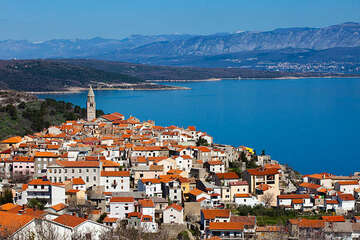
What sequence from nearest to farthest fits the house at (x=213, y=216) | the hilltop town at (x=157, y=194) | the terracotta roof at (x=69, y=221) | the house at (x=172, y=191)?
the terracotta roof at (x=69, y=221)
the hilltop town at (x=157, y=194)
the house at (x=213, y=216)
the house at (x=172, y=191)

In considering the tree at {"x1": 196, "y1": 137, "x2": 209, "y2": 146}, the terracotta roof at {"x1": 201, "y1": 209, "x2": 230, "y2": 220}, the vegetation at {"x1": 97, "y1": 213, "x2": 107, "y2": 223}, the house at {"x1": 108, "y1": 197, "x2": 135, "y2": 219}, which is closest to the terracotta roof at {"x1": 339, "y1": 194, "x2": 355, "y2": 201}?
the terracotta roof at {"x1": 201, "y1": 209, "x2": 230, "y2": 220}

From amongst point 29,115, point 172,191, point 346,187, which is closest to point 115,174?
point 172,191

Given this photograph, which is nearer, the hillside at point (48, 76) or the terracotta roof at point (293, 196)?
the terracotta roof at point (293, 196)

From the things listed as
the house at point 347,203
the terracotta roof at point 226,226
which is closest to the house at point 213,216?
the terracotta roof at point 226,226

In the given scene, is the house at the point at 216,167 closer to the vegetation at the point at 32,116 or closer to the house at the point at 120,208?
the house at the point at 120,208

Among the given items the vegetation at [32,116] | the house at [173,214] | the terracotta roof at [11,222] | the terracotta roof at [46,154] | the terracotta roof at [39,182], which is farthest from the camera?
the vegetation at [32,116]

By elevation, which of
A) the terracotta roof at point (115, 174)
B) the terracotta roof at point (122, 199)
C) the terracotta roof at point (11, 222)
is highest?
the terracotta roof at point (115, 174)

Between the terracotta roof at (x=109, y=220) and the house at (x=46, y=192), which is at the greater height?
the house at (x=46, y=192)

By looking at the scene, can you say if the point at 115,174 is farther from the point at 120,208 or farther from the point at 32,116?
the point at 32,116
